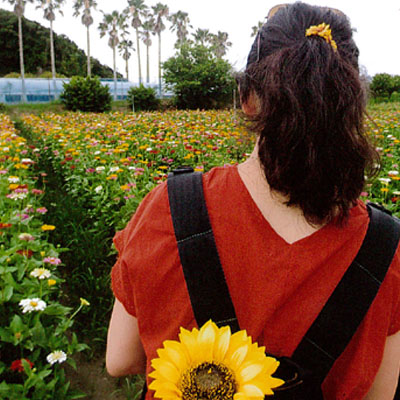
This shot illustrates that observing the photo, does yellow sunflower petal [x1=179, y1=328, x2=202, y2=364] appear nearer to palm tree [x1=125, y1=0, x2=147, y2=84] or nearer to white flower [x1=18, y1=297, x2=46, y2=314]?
white flower [x1=18, y1=297, x2=46, y2=314]

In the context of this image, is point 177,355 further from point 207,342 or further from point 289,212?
point 289,212

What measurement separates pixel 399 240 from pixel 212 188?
0.41m

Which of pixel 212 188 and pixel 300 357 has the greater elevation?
pixel 212 188

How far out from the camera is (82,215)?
3.93 m

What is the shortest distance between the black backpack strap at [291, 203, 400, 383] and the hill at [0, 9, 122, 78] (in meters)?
44.3

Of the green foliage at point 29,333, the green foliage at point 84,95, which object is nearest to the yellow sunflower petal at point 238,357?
the green foliage at point 29,333

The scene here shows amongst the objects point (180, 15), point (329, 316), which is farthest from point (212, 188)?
point (180, 15)

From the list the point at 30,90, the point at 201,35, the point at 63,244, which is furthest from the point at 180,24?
the point at 63,244

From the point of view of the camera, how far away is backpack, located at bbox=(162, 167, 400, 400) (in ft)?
2.68

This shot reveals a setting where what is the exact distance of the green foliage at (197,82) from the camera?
78.0 feet

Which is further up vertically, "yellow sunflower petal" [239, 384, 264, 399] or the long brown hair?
the long brown hair

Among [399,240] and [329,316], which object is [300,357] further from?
[399,240]

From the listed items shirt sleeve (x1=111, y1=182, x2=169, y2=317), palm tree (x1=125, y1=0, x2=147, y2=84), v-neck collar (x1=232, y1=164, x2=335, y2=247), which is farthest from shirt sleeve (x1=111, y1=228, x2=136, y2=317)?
palm tree (x1=125, y1=0, x2=147, y2=84)

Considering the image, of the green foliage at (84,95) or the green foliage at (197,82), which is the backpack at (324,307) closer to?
the green foliage at (84,95)
